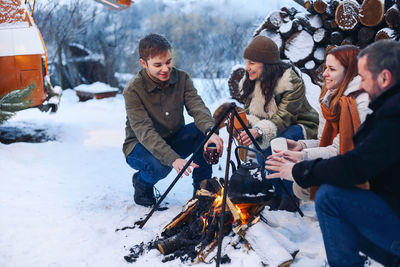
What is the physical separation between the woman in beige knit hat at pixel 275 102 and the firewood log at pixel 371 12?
4.04 feet

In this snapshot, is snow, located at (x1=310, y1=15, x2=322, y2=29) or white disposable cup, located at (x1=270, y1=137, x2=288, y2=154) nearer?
white disposable cup, located at (x1=270, y1=137, x2=288, y2=154)

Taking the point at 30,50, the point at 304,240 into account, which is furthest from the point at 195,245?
the point at 30,50

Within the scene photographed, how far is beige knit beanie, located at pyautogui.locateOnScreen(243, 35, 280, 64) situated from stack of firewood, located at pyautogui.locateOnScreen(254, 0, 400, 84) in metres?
1.39

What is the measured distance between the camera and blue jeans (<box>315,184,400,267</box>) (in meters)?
1.54

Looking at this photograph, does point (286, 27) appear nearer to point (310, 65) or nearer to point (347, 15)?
point (310, 65)

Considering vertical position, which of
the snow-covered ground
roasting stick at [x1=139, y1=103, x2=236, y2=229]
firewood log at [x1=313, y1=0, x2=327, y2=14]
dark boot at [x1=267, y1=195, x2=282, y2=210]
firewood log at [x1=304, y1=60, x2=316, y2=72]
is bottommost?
the snow-covered ground

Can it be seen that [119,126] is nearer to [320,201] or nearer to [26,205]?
[26,205]

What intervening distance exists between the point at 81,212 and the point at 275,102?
79.6 inches

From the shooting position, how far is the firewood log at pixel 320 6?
4.02 m

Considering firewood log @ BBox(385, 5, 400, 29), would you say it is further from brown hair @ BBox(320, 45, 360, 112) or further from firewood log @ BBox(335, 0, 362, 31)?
brown hair @ BBox(320, 45, 360, 112)

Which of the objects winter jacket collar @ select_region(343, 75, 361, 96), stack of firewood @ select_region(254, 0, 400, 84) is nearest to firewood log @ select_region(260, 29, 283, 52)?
stack of firewood @ select_region(254, 0, 400, 84)

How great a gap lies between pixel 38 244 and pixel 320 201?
1982mm

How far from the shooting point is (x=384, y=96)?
1.46 metres

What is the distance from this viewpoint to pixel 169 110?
9.93 ft
